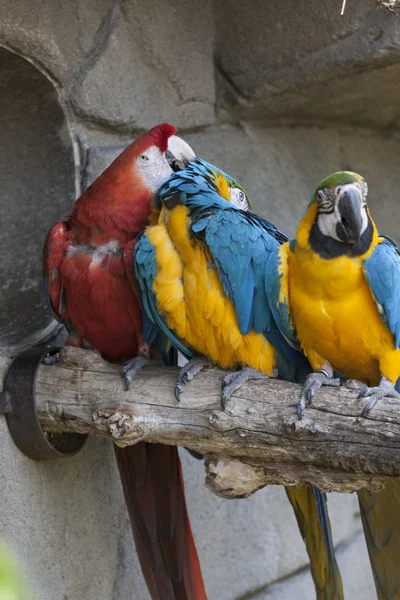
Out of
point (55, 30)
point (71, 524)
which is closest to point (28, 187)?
point (55, 30)

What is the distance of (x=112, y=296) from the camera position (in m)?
1.65

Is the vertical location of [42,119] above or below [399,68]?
below

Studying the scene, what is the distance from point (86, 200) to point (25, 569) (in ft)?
2.80

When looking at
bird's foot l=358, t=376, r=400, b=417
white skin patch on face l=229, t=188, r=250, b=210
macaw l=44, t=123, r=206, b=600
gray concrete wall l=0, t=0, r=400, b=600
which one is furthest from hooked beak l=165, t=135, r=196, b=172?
bird's foot l=358, t=376, r=400, b=417

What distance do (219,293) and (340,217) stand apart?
29 centimetres

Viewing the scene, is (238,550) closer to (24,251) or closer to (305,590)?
(305,590)

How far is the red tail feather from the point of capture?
1.68m

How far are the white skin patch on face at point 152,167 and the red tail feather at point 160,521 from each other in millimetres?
597

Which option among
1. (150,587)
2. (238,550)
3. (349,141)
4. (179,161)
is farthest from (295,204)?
(150,587)

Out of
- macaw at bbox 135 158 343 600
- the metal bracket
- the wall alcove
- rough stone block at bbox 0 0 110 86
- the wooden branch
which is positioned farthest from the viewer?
the wall alcove

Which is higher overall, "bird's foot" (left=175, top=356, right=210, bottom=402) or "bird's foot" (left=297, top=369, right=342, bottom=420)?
"bird's foot" (left=297, top=369, right=342, bottom=420)

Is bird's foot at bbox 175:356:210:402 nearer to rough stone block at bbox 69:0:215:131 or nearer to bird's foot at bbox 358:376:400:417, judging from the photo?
bird's foot at bbox 358:376:400:417

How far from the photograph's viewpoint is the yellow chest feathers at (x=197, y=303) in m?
1.47

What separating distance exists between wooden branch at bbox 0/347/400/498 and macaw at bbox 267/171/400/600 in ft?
0.21
